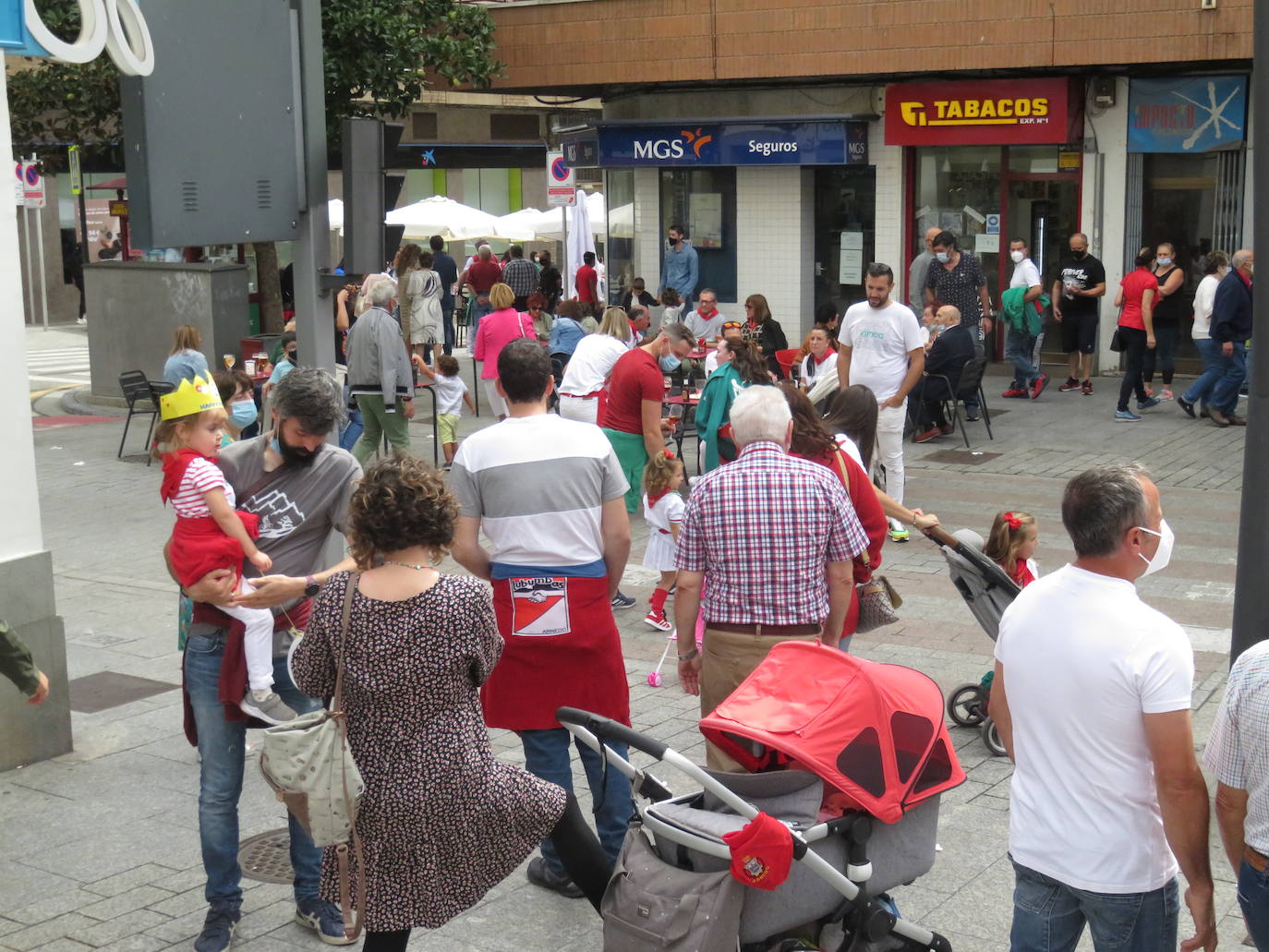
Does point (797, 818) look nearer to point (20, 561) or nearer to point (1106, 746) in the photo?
point (1106, 746)

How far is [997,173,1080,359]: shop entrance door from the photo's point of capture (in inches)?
794

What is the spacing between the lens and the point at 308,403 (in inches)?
199

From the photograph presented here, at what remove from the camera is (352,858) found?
413 cm

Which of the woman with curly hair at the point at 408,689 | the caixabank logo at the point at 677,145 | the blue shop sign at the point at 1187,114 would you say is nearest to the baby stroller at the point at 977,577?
the woman with curly hair at the point at 408,689

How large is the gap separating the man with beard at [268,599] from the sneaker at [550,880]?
757 mm

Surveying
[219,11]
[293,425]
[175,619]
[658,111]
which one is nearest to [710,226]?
[658,111]

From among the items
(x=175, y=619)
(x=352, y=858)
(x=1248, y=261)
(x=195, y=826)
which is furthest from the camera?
(x=1248, y=261)

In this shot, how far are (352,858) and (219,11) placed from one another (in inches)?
154

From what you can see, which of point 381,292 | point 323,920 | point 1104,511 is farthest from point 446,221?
point 1104,511

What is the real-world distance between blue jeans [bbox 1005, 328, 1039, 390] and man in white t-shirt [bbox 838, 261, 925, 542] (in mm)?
6991

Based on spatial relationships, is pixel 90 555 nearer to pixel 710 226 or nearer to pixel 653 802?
pixel 653 802

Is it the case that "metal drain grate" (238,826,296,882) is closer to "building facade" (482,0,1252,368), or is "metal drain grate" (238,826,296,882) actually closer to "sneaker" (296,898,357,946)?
"sneaker" (296,898,357,946)

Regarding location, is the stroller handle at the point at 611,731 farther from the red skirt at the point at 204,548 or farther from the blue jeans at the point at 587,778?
the red skirt at the point at 204,548

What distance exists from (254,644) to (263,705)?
0.67 feet
